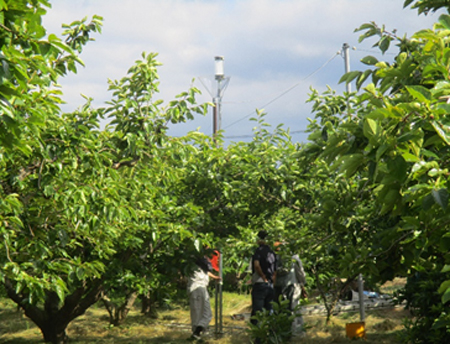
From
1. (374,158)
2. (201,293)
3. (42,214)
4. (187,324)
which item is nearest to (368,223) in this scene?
(374,158)

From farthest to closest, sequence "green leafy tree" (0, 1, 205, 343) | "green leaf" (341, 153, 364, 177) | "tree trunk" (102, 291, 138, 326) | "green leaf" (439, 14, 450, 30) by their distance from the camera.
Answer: "tree trunk" (102, 291, 138, 326), "green leafy tree" (0, 1, 205, 343), "green leaf" (439, 14, 450, 30), "green leaf" (341, 153, 364, 177)

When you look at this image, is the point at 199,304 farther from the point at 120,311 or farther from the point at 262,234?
the point at 120,311

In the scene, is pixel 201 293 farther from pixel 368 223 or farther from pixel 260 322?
pixel 368 223

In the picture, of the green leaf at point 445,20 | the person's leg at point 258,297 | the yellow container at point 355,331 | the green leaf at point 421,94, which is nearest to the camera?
the green leaf at point 421,94

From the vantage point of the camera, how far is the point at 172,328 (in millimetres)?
12734

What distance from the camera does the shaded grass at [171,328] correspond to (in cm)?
1038

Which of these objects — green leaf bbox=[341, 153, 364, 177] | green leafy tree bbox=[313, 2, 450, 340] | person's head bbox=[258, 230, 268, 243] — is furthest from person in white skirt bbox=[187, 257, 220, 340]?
green leaf bbox=[341, 153, 364, 177]

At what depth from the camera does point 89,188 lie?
5.42m

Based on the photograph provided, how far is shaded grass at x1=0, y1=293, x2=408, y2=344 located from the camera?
408 inches

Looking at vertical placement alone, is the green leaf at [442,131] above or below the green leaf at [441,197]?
above

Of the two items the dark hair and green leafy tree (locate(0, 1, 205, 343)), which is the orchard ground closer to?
the dark hair

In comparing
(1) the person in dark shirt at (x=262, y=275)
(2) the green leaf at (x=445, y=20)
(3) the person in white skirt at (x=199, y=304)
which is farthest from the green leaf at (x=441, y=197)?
(3) the person in white skirt at (x=199, y=304)

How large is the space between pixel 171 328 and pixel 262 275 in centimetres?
378

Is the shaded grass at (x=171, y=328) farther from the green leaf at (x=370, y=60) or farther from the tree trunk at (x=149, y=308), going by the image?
the green leaf at (x=370, y=60)
